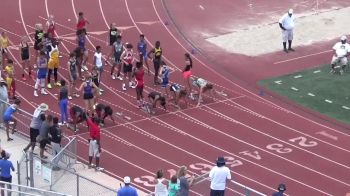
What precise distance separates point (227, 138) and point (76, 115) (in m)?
4.29

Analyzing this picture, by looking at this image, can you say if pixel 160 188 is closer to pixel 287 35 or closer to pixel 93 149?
pixel 93 149

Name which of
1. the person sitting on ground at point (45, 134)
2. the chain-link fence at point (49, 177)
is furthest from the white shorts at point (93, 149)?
the chain-link fence at point (49, 177)

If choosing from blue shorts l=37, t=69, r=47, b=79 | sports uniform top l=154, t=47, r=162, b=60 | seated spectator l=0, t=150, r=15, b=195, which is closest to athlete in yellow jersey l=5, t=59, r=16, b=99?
blue shorts l=37, t=69, r=47, b=79

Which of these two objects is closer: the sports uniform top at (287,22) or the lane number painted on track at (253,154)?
the lane number painted on track at (253,154)

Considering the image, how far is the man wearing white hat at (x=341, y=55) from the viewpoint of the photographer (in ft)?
103

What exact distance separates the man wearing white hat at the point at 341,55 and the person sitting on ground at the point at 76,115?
9839 millimetres

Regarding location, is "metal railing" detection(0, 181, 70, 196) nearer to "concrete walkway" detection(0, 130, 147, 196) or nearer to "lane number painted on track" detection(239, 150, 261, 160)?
"concrete walkway" detection(0, 130, 147, 196)

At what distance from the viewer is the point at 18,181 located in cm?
2220

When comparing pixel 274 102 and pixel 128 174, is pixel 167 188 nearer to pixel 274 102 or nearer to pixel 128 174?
pixel 128 174

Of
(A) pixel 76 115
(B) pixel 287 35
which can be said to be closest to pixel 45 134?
(A) pixel 76 115

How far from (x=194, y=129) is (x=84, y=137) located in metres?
3.22

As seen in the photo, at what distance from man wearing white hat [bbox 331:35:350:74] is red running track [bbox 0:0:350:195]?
221 centimetres

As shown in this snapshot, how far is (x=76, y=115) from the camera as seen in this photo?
25.9 m

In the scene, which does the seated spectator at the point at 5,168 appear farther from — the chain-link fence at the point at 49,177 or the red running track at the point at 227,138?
the red running track at the point at 227,138
